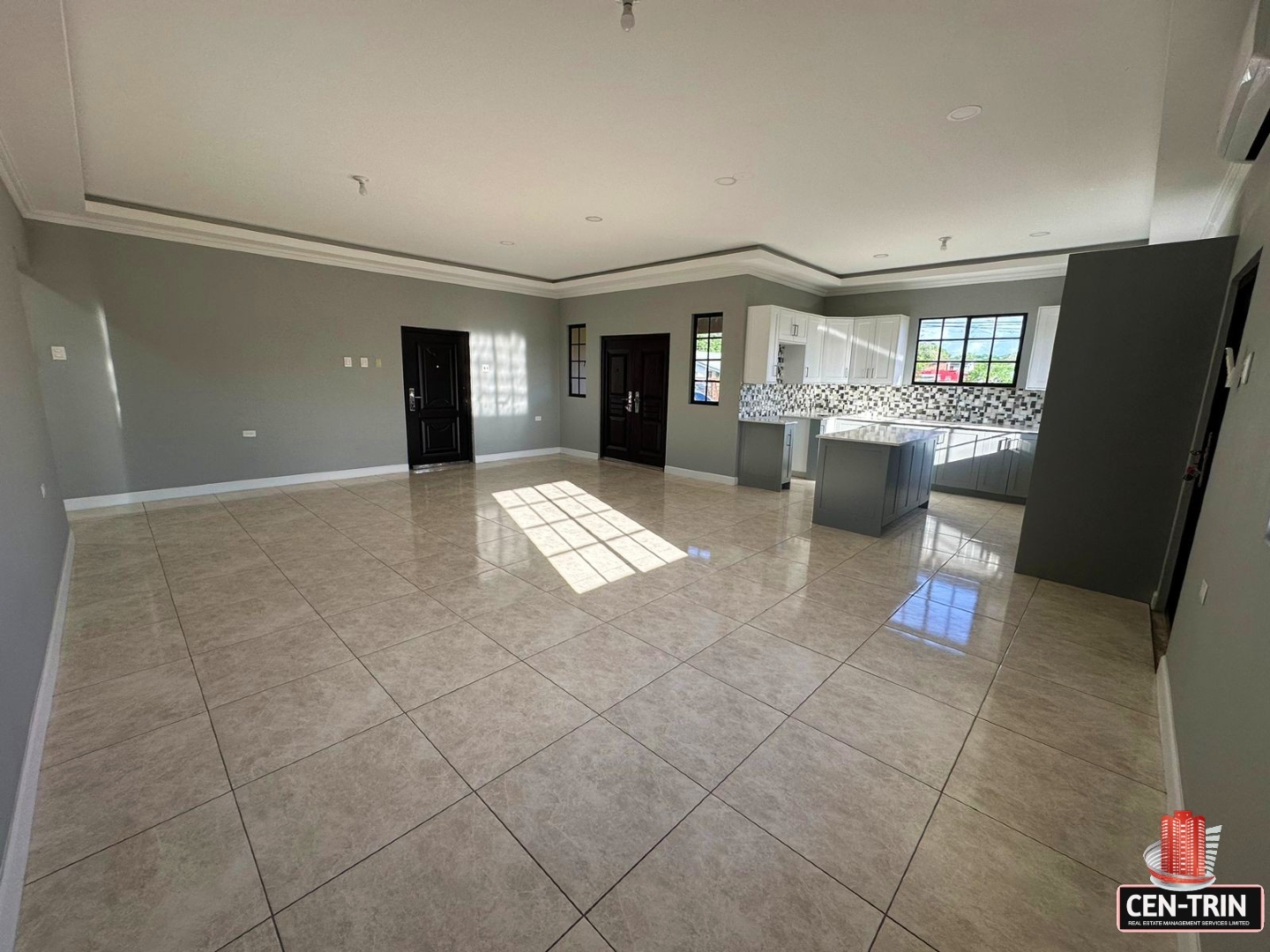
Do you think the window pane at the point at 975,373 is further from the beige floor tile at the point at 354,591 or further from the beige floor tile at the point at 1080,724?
the beige floor tile at the point at 354,591

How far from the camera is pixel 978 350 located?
21.8 ft

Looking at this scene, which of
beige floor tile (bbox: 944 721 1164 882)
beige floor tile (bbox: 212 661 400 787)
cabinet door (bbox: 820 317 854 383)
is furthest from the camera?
cabinet door (bbox: 820 317 854 383)

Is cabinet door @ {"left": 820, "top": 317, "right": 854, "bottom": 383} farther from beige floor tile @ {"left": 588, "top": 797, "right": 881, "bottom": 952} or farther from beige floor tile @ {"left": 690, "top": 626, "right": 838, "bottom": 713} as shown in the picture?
beige floor tile @ {"left": 588, "top": 797, "right": 881, "bottom": 952}

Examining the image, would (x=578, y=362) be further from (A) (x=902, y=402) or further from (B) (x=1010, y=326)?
(B) (x=1010, y=326)

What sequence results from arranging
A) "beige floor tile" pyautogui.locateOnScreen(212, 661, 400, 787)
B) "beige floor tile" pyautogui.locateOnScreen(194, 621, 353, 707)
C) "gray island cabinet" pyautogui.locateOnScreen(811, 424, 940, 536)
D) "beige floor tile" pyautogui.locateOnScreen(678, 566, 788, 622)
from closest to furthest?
"beige floor tile" pyautogui.locateOnScreen(212, 661, 400, 787) → "beige floor tile" pyautogui.locateOnScreen(194, 621, 353, 707) → "beige floor tile" pyautogui.locateOnScreen(678, 566, 788, 622) → "gray island cabinet" pyautogui.locateOnScreen(811, 424, 940, 536)

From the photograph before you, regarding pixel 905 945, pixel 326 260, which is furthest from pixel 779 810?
pixel 326 260

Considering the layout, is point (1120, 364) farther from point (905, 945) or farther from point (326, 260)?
point (326, 260)

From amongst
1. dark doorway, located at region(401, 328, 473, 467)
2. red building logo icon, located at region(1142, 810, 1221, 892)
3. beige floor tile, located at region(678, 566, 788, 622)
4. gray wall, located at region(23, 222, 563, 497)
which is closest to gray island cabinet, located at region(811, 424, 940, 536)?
beige floor tile, located at region(678, 566, 788, 622)

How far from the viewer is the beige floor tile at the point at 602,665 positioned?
2.36 m

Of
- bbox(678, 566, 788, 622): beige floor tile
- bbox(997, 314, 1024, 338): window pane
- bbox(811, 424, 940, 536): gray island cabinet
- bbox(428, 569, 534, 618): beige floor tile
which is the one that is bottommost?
bbox(428, 569, 534, 618): beige floor tile

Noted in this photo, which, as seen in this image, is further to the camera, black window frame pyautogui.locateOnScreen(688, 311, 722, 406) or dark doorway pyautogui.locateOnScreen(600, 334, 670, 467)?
dark doorway pyautogui.locateOnScreen(600, 334, 670, 467)

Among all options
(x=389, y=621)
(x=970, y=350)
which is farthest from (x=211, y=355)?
(x=970, y=350)

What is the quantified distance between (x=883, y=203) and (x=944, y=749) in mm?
4123

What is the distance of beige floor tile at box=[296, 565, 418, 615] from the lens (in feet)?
10.3
